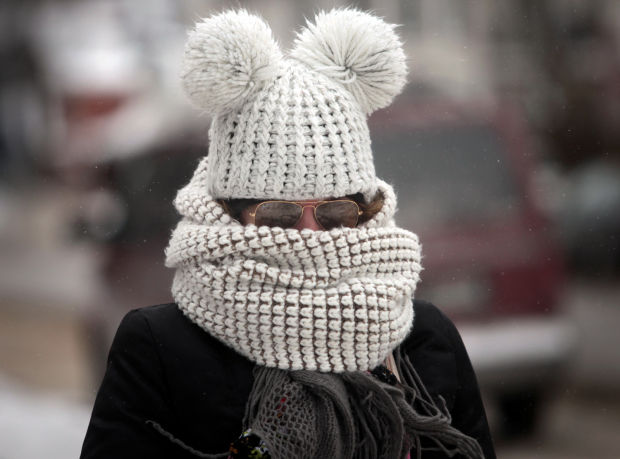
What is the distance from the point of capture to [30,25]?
21469mm

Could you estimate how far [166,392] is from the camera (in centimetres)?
195

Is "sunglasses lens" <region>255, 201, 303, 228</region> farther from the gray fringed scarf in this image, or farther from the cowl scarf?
the gray fringed scarf

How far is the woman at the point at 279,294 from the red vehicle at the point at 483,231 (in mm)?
1189

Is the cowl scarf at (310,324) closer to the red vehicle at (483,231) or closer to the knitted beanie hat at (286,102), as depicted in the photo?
the knitted beanie hat at (286,102)

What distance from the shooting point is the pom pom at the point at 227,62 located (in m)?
1.97

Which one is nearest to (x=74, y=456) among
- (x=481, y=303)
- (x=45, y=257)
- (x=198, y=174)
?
(x=481, y=303)

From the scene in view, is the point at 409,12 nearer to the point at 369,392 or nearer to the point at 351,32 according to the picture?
the point at 351,32

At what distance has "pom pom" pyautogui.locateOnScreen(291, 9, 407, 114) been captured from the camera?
81.4 inches

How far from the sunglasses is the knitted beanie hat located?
0.02m

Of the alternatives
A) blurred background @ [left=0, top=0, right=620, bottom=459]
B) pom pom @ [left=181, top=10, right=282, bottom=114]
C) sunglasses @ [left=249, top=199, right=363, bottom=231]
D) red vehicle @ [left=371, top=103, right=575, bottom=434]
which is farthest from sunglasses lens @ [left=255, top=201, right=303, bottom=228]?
red vehicle @ [left=371, top=103, right=575, bottom=434]

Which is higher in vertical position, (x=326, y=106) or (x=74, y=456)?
(x=326, y=106)

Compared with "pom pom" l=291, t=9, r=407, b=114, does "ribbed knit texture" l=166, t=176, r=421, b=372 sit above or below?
below

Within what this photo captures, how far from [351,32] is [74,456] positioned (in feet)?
8.59

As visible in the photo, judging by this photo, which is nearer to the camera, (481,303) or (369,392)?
(369,392)
